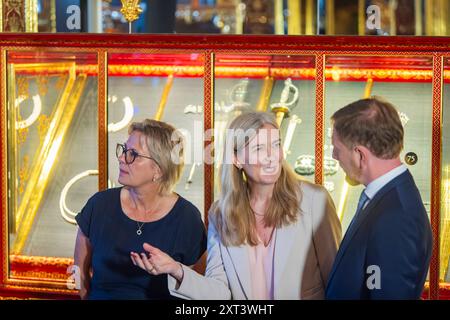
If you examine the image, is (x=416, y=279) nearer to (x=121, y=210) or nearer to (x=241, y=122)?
(x=241, y=122)

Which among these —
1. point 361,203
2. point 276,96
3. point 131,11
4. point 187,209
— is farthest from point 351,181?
point 131,11

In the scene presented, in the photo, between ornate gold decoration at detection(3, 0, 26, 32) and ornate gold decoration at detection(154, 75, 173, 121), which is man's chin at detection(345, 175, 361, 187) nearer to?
ornate gold decoration at detection(154, 75, 173, 121)

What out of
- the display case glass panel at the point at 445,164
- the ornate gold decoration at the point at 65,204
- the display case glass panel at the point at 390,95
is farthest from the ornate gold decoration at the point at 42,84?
the display case glass panel at the point at 445,164

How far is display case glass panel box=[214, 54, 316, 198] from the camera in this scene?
4109mm

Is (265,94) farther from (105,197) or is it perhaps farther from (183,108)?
(105,197)

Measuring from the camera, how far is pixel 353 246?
3.84 m

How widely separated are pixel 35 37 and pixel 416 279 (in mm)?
2164

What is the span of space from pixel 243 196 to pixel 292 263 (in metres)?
0.38

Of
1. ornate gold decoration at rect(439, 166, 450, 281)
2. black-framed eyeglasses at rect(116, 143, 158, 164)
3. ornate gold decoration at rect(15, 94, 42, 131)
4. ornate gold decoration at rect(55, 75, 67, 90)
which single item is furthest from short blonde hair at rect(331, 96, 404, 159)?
ornate gold decoration at rect(15, 94, 42, 131)

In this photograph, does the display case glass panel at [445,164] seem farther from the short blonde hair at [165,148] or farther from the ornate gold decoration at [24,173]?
the ornate gold decoration at [24,173]

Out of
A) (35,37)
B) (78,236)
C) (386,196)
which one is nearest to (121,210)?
(78,236)

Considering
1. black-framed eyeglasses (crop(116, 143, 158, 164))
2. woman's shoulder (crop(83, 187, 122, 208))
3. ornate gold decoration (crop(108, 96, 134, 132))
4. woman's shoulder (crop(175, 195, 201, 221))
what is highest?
ornate gold decoration (crop(108, 96, 134, 132))

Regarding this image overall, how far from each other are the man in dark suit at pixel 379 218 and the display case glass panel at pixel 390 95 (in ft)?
0.24

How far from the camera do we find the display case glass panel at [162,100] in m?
4.16
